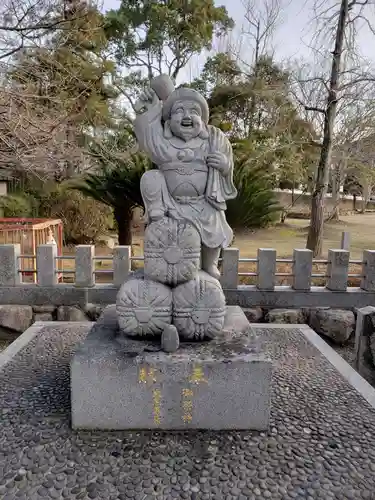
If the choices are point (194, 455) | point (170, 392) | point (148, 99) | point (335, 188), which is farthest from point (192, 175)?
point (335, 188)

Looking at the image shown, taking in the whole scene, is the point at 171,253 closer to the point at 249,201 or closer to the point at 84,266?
the point at 84,266

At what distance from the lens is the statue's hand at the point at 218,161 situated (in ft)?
9.93

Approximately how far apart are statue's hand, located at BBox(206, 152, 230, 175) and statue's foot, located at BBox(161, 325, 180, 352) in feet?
4.17

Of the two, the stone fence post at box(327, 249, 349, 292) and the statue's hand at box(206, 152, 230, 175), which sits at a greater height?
the statue's hand at box(206, 152, 230, 175)

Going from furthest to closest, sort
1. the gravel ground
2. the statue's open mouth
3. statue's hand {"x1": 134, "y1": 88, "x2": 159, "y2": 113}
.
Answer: statue's hand {"x1": 134, "y1": 88, "x2": 159, "y2": 113} → the statue's open mouth → the gravel ground

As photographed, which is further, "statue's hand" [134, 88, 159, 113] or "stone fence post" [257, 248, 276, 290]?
"stone fence post" [257, 248, 276, 290]

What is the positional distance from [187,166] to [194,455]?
2007 mm

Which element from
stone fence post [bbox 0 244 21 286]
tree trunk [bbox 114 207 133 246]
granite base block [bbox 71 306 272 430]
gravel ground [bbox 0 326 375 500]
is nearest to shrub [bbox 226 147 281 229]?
tree trunk [bbox 114 207 133 246]

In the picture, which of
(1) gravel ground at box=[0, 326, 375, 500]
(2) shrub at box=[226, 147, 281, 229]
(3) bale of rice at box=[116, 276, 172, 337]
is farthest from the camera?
(2) shrub at box=[226, 147, 281, 229]

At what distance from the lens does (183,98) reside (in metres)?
3.02

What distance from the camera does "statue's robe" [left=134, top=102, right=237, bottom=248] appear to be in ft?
9.95

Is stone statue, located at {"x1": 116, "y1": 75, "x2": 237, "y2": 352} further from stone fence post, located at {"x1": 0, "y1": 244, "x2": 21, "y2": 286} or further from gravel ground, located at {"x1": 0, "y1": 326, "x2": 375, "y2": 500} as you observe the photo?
stone fence post, located at {"x1": 0, "y1": 244, "x2": 21, "y2": 286}

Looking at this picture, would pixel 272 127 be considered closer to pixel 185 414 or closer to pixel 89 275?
pixel 89 275

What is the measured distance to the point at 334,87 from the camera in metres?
8.18
